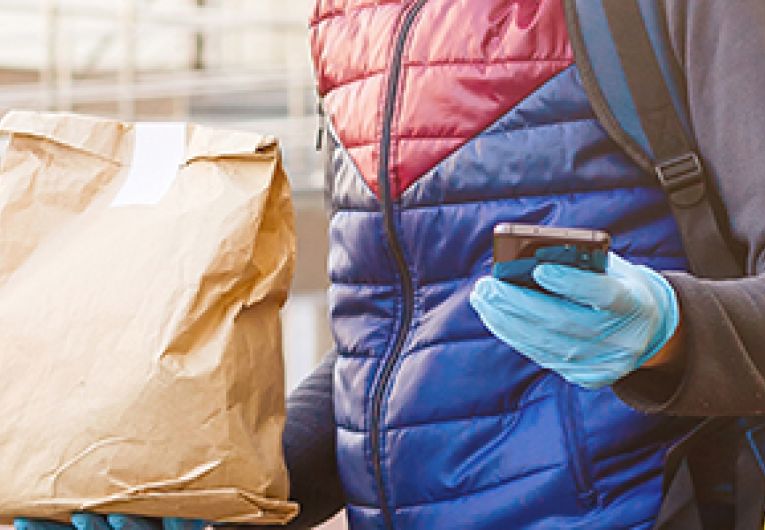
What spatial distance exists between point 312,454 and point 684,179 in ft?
1.79

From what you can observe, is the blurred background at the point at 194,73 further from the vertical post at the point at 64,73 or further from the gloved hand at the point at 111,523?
the gloved hand at the point at 111,523

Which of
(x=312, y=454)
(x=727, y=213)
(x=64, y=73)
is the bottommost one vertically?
(x=312, y=454)

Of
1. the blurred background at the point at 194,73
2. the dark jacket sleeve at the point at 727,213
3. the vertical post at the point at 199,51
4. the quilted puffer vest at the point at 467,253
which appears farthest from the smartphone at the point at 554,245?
the vertical post at the point at 199,51

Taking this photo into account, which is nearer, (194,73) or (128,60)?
(128,60)

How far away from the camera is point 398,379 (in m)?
1.29

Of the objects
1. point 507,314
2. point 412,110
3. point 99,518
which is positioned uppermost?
point 412,110

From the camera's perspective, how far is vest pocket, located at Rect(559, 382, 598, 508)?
3.94ft

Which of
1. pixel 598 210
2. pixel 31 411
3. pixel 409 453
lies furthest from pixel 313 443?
pixel 598 210

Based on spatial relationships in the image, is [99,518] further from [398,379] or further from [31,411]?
[398,379]

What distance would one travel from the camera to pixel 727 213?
1.12m

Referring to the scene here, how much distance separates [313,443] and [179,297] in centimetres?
27

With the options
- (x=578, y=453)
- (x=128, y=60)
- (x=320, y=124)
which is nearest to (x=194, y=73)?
(x=128, y=60)

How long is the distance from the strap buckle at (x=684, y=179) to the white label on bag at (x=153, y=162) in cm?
52

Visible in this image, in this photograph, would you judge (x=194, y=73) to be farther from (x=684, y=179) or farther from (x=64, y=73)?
(x=684, y=179)
